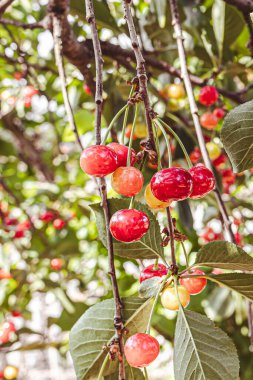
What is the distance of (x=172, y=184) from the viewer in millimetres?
692

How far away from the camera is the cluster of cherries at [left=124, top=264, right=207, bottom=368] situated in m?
0.69

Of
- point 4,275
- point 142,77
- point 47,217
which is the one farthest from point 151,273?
point 4,275

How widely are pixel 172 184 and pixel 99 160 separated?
0.12 metres

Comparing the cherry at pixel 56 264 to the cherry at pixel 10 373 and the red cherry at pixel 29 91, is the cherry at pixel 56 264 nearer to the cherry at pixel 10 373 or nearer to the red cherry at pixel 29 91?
the cherry at pixel 10 373

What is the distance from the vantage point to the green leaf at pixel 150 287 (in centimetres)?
83

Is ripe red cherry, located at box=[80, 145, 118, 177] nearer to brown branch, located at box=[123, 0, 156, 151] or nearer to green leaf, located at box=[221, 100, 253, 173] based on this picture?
brown branch, located at box=[123, 0, 156, 151]

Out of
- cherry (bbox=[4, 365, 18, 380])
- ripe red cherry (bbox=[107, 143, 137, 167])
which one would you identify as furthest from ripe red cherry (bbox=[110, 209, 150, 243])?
cherry (bbox=[4, 365, 18, 380])

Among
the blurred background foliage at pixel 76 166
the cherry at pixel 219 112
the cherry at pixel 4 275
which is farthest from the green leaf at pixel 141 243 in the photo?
the cherry at pixel 4 275

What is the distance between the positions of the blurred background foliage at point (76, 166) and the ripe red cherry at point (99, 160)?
75 centimetres

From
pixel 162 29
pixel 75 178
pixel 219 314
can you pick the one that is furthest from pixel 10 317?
pixel 162 29

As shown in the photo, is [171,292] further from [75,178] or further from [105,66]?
[75,178]

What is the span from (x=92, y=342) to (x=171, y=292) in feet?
0.54

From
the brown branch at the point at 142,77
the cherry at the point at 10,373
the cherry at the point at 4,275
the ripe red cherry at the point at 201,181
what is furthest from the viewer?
the cherry at the point at 10,373

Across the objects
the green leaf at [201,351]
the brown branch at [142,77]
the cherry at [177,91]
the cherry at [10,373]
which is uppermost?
the cherry at [177,91]
